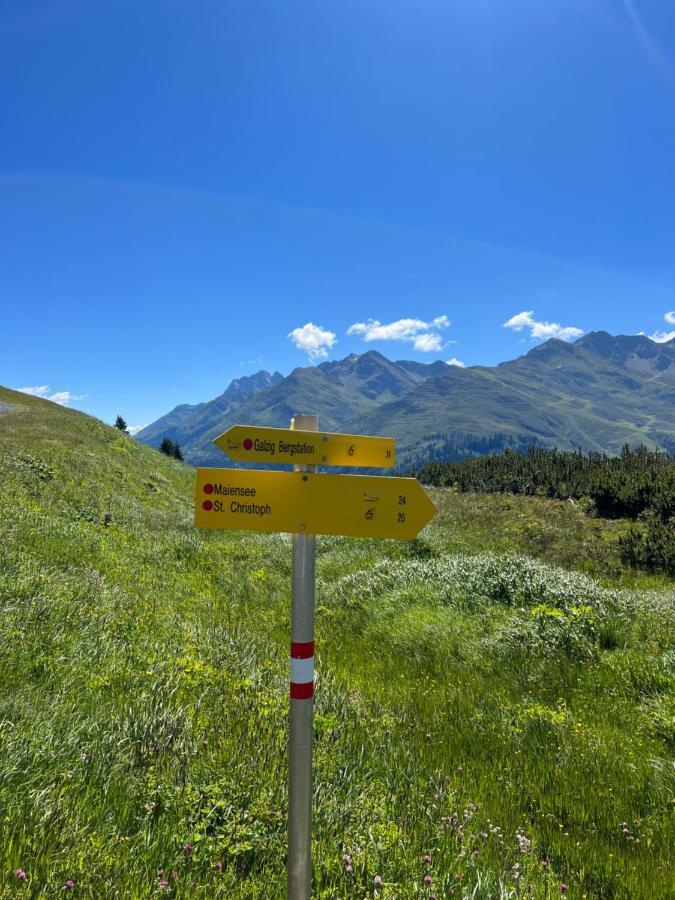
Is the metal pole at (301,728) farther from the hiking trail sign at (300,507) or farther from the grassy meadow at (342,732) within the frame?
the grassy meadow at (342,732)

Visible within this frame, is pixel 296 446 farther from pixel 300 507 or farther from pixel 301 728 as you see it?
pixel 301 728

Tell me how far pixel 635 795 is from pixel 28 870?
4.88 metres

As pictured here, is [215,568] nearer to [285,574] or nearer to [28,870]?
[285,574]

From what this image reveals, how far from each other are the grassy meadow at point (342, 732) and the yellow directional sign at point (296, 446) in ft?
7.74

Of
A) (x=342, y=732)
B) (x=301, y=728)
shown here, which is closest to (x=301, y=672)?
(x=301, y=728)

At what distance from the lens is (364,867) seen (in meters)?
2.98

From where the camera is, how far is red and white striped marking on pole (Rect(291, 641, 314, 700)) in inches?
99.1

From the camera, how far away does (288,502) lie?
104 inches

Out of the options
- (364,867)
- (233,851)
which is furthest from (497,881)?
(233,851)

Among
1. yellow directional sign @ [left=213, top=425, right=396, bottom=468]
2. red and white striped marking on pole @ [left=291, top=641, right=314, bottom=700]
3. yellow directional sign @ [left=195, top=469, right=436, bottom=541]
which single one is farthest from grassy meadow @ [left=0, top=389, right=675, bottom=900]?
yellow directional sign @ [left=213, top=425, right=396, bottom=468]

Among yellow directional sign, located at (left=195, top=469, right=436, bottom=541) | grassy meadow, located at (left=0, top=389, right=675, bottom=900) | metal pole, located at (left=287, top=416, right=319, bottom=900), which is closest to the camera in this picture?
metal pole, located at (left=287, top=416, right=319, bottom=900)

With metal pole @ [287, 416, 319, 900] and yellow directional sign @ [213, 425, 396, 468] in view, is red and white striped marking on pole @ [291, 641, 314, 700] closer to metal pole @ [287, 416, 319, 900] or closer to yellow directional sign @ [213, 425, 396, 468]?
metal pole @ [287, 416, 319, 900]

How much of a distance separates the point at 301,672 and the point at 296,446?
50.0 inches

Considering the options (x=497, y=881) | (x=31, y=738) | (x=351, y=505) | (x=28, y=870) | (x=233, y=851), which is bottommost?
(x=497, y=881)
